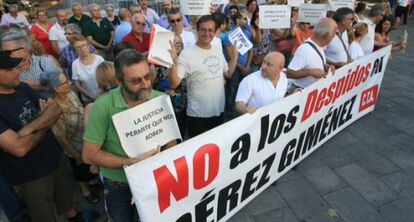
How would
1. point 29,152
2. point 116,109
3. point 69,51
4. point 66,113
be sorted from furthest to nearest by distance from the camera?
point 69,51 < point 66,113 < point 29,152 < point 116,109

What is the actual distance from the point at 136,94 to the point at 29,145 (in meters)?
0.94

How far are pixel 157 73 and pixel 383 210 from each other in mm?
3076

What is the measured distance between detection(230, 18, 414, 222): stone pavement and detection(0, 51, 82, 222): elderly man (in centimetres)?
186

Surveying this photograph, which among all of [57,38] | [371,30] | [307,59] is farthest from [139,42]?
[371,30]

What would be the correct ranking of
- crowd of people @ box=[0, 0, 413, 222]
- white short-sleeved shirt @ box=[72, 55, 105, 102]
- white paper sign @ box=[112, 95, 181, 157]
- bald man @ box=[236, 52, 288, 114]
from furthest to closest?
white short-sleeved shirt @ box=[72, 55, 105, 102] < bald man @ box=[236, 52, 288, 114] < crowd of people @ box=[0, 0, 413, 222] < white paper sign @ box=[112, 95, 181, 157]

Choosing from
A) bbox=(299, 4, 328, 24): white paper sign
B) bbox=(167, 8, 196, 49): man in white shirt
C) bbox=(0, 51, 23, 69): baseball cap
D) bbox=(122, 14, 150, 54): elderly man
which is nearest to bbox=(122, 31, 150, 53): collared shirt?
bbox=(122, 14, 150, 54): elderly man

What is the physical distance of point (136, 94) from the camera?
202cm

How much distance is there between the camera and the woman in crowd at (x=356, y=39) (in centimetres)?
461

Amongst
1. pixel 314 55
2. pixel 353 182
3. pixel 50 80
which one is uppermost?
pixel 50 80

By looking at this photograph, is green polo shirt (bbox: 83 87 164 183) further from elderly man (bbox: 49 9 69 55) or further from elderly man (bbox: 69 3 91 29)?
elderly man (bbox: 69 3 91 29)

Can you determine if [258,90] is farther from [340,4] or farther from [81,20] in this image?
[81,20]

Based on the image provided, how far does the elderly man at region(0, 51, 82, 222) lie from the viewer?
214cm

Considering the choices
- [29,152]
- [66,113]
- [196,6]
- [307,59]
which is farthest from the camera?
[196,6]

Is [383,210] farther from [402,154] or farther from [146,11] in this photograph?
[146,11]
